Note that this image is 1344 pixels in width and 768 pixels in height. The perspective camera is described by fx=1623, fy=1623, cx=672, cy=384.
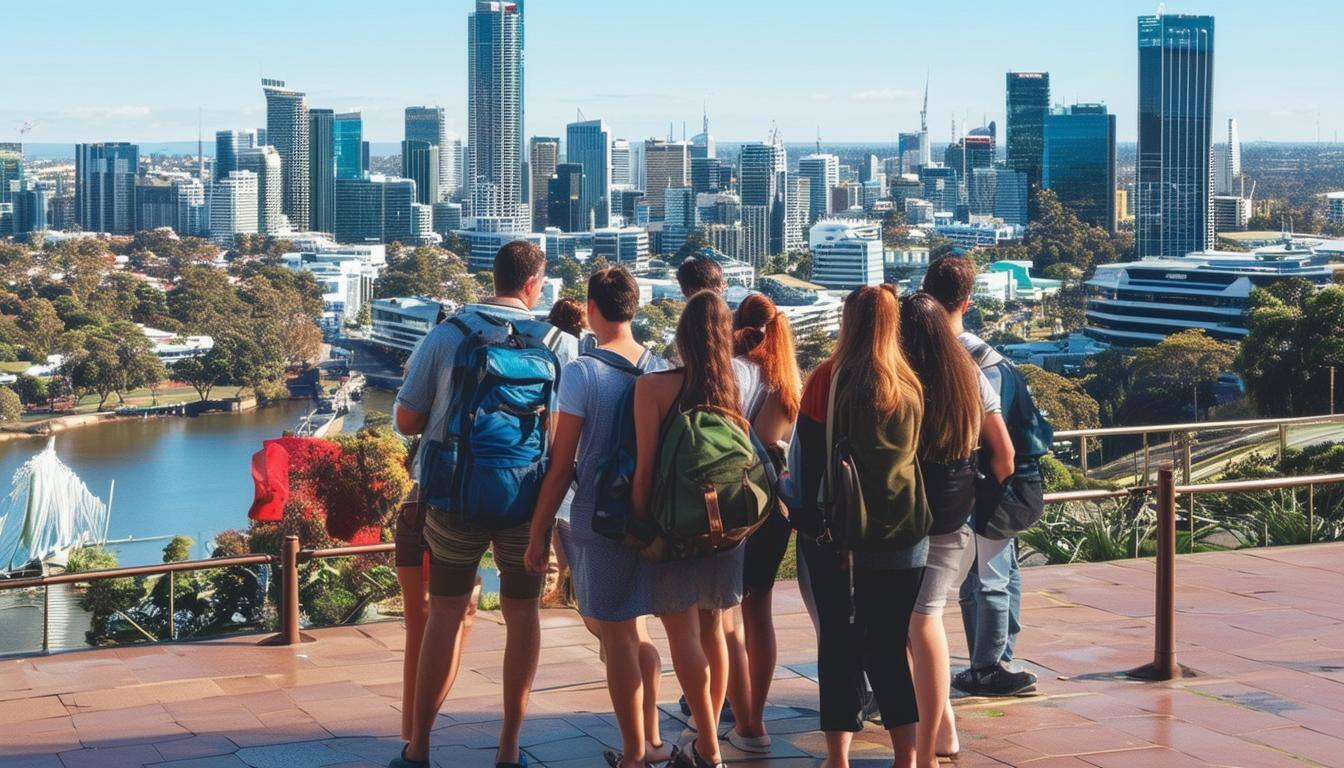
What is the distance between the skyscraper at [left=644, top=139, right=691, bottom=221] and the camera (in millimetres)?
165875

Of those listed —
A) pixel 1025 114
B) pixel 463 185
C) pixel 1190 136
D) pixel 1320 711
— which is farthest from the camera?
pixel 463 185

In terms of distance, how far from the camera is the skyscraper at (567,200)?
143 metres

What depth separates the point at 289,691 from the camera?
11.8 feet

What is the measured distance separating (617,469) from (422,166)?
505 feet

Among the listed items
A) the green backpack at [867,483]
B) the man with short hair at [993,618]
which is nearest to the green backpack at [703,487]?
the green backpack at [867,483]

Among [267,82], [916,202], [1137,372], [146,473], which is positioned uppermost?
[267,82]

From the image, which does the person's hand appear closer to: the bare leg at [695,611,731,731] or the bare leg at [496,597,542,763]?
the bare leg at [496,597,542,763]

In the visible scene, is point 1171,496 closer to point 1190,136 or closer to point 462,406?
point 462,406

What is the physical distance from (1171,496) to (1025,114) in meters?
149

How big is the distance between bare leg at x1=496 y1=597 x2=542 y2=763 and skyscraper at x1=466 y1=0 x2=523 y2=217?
15976cm

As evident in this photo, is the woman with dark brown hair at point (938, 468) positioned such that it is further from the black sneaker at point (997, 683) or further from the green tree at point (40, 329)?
the green tree at point (40, 329)

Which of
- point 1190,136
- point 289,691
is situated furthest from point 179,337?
point 1190,136

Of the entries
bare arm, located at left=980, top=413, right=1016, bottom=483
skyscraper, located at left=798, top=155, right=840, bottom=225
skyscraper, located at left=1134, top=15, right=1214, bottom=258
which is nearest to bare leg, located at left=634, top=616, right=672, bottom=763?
bare arm, located at left=980, top=413, right=1016, bottom=483

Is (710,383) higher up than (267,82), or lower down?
lower down
